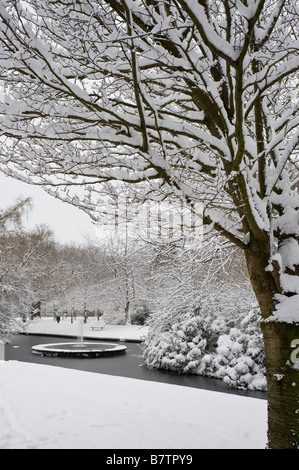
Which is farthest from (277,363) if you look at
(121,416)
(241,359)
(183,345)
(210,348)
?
(210,348)

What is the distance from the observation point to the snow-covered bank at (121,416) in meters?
4.29

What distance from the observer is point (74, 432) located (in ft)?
15.0

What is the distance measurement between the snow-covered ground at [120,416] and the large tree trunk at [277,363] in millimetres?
1275

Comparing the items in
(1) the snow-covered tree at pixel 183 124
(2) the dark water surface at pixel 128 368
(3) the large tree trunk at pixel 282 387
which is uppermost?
(1) the snow-covered tree at pixel 183 124

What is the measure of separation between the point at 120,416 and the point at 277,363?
3155 mm


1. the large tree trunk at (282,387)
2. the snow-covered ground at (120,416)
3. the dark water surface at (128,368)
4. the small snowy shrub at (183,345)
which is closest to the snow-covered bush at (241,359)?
the dark water surface at (128,368)

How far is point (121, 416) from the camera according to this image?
5.44 m

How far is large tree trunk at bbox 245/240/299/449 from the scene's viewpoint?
3061mm

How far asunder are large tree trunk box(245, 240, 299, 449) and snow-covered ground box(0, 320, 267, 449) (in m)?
1.27

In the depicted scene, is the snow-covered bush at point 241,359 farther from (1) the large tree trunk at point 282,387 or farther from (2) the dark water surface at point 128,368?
(1) the large tree trunk at point 282,387

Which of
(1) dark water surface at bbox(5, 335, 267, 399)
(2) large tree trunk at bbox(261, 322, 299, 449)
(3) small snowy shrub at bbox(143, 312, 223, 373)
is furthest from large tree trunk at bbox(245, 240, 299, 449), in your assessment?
(3) small snowy shrub at bbox(143, 312, 223, 373)

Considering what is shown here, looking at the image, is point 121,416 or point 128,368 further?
point 128,368

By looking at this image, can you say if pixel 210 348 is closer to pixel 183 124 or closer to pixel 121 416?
pixel 121 416

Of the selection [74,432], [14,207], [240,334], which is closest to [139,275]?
[14,207]
